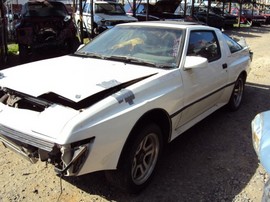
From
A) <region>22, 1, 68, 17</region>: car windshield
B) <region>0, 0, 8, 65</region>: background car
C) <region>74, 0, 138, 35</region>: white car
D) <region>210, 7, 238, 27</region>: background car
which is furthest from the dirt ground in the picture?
<region>210, 7, 238, 27</region>: background car

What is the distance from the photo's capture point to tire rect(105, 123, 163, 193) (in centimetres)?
299

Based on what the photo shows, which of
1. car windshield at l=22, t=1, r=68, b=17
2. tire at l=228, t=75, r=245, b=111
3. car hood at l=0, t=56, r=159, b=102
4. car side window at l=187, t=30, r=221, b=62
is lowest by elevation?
tire at l=228, t=75, r=245, b=111

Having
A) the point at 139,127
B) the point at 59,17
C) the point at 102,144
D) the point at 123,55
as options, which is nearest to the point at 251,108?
the point at 123,55

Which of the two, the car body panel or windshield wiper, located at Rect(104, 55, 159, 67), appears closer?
the car body panel

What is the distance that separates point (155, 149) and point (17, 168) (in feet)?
5.04

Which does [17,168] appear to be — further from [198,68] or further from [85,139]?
[198,68]

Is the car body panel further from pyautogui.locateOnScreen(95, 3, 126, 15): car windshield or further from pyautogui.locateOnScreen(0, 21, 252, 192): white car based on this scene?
pyautogui.locateOnScreen(95, 3, 126, 15): car windshield

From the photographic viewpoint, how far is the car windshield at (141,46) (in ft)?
12.7

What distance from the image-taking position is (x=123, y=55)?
401cm

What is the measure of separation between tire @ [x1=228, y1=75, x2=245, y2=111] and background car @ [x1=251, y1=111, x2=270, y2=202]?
2.68m

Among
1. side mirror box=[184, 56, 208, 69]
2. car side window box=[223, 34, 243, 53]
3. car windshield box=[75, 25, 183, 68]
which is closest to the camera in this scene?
side mirror box=[184, 56, 208, 69]

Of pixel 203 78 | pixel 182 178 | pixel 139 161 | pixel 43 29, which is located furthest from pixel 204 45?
pixel 43 29

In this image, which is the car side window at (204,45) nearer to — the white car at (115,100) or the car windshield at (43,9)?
the white car at (115,100)

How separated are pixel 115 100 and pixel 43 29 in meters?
8.40
